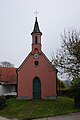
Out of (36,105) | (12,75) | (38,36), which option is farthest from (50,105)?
(12,75)

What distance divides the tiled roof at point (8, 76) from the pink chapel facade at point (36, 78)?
27.3ft

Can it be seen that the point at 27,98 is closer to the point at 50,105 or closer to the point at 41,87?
the point at 41,87

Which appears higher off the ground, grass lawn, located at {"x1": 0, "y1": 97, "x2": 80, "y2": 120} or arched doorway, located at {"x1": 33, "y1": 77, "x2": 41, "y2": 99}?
arched doorway, located at {"x1": 33, "y1": 77, "x2": 41, "y2": 99}

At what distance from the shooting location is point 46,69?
3738 centimetres

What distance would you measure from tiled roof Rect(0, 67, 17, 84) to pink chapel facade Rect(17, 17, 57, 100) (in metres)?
8.31

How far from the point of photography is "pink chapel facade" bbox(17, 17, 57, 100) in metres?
37.1

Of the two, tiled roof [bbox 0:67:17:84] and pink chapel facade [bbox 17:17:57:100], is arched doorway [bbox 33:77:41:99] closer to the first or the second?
pink chapel facade [bbox 17:17:57:100]

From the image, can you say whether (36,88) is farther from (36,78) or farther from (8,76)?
(8,76)

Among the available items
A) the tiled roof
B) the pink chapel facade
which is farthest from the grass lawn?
the tiled roof

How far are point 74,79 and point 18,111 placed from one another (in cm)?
724

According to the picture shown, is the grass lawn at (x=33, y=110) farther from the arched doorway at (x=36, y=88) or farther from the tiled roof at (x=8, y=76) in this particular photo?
the tiled roof at (x=8, y=76)

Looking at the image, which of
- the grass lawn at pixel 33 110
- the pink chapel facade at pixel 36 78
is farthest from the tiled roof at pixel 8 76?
the grass lawn at pixel 33 110

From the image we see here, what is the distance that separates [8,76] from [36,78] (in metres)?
12.0

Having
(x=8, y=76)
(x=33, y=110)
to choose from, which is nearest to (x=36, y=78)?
(x=33, y=110)
